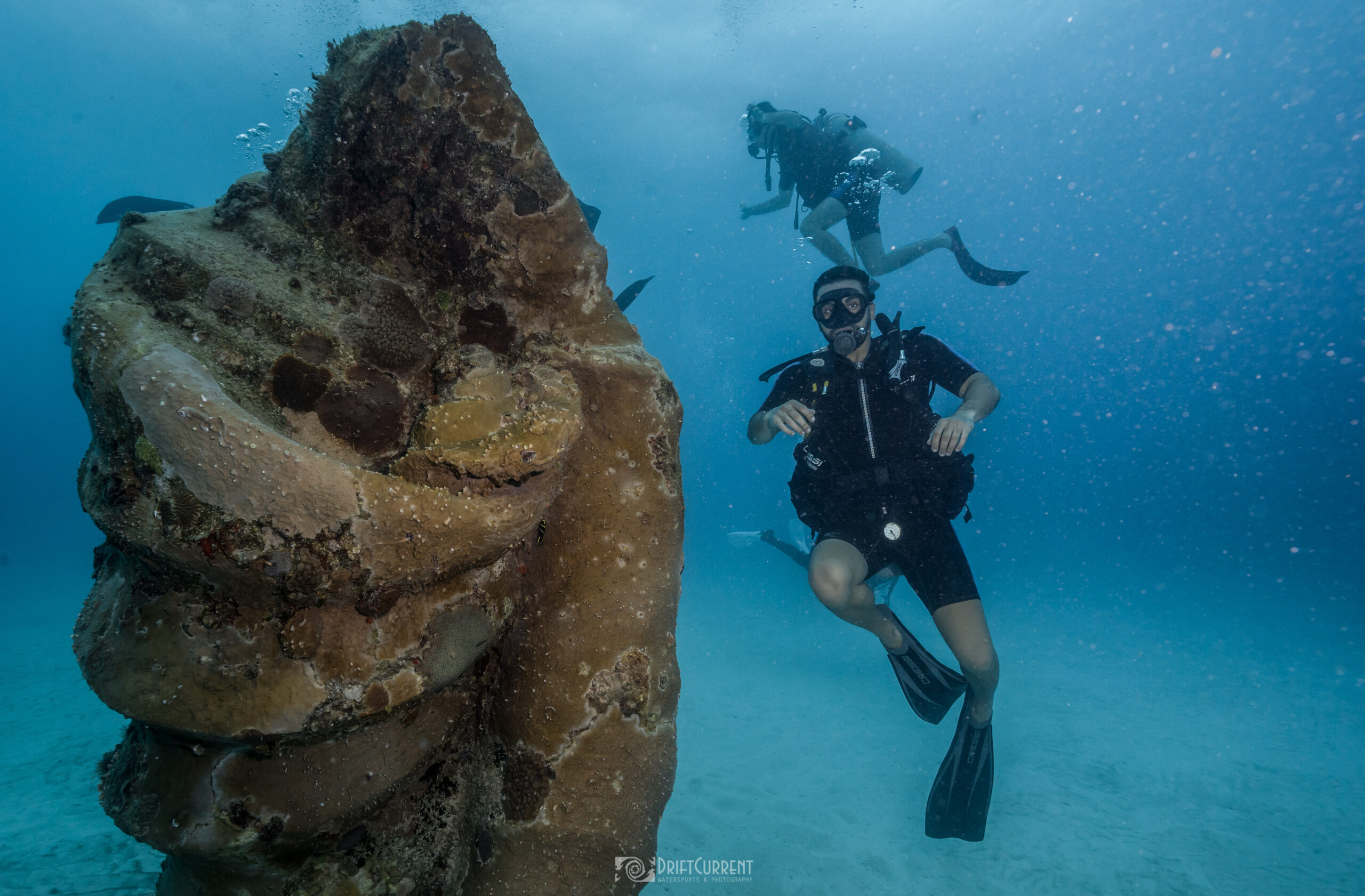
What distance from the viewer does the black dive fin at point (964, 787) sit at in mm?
4879

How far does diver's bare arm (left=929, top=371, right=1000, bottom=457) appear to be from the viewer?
3840 millimetres

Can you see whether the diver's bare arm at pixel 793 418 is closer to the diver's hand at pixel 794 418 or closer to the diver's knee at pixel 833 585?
the diver's hand at pixel 794 418

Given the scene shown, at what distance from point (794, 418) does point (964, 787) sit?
12.4ft

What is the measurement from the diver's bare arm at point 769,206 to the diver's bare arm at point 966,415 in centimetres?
805

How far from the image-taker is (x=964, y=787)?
499cm

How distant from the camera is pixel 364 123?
184cm

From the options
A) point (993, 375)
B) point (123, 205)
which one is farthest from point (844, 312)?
point (993, 375)

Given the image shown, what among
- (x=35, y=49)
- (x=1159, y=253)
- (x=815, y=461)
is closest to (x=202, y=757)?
(x=815, y=461)

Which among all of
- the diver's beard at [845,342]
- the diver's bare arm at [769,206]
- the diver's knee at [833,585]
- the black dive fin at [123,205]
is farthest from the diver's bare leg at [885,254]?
the black dive fin at [123,205]

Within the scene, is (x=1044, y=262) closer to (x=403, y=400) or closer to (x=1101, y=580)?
(x=1101, y=580)

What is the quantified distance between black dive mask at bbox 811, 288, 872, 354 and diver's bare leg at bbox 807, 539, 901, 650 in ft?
5.23

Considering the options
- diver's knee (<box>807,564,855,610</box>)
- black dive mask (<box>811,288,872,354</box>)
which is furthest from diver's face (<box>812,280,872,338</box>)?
diver's knee (<box>807,564,855,610</box>)

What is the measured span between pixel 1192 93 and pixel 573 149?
214 ft

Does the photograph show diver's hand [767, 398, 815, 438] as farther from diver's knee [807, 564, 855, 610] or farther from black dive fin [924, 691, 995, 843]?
black dive fin [924, 691, 995, 843]
